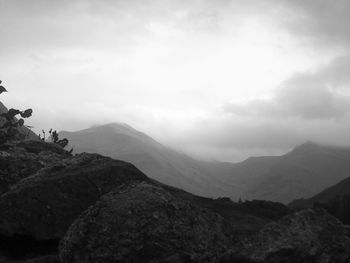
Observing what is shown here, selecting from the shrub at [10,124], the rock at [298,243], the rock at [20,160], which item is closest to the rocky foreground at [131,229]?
the rock at [298,243]

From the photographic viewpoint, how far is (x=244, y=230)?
20.5 m

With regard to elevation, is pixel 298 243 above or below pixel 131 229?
above

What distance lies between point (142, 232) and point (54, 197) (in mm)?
5771

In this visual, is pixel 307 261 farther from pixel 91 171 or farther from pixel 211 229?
pixel 91 171

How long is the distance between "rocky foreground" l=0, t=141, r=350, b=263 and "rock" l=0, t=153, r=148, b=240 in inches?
1.4

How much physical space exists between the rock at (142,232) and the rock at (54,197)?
2.25 meters

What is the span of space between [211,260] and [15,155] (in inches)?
622

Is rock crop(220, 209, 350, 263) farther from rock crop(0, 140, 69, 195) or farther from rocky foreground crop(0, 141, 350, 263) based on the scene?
rock crop(0, 140, 69, 195)

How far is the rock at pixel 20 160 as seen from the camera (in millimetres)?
24375

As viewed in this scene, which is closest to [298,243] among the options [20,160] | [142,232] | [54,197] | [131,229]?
[142,232]

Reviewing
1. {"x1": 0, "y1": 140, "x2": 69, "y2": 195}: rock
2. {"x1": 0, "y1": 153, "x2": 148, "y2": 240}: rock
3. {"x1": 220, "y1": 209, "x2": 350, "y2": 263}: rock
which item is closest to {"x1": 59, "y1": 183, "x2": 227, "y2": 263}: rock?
{"x1": 220, "y1": 209, "x2": 350, "y2": 263}: rock

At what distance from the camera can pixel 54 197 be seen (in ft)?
61.3

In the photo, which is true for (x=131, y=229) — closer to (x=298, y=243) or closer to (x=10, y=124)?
(x=298, y=243)

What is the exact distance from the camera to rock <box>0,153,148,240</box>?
17688 millimetres
